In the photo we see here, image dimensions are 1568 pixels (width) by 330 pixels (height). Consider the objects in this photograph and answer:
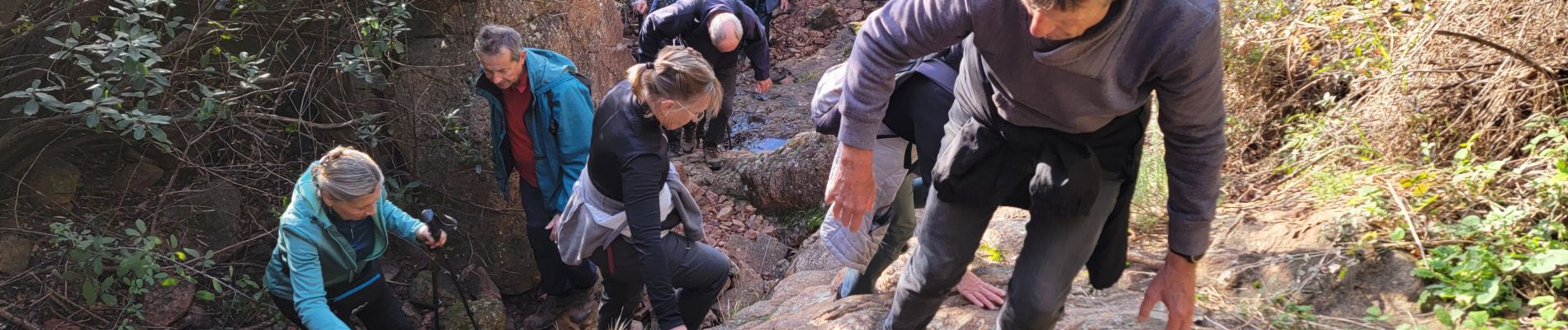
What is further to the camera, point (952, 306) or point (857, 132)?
point (952, 306)

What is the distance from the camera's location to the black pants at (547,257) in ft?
16.1

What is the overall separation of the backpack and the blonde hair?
42 cm

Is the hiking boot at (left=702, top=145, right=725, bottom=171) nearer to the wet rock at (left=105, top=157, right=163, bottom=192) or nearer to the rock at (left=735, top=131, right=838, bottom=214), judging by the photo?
the rock at (left=735, top=131, right=838, bottom=214)

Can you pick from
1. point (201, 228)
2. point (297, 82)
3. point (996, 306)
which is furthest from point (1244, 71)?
point (201, 228)

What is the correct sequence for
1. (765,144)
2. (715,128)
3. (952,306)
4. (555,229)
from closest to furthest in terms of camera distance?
(952,306) < (555,229) < (715,128) < (765,144)

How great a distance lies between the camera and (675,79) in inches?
131

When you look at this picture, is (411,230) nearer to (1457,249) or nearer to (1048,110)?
(1048,110)

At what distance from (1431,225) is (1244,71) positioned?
Result: 1841mm

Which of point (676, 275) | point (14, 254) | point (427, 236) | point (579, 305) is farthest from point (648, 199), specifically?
point (14, 254)

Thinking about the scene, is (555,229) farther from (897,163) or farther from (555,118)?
(897,163)

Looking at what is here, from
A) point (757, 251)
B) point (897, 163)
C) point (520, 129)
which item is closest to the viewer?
point (897, 163)

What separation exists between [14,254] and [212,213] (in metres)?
0.94

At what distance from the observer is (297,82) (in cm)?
528

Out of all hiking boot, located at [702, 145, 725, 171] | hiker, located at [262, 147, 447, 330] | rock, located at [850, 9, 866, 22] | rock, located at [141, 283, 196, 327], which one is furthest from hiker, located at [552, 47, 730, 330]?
rock, located at [850, 9, 866, 22]
